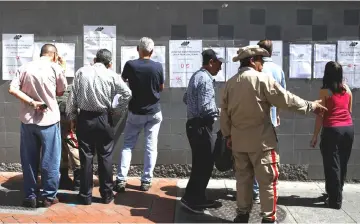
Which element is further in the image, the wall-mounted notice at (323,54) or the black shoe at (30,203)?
the wall-mounted notice at (323,54)

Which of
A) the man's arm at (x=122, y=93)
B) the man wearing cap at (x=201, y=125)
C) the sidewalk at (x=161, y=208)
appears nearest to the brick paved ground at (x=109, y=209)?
the sidewalk at (x=161, y=208)

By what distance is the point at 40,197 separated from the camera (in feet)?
17.4

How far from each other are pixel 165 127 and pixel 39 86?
1.98 m

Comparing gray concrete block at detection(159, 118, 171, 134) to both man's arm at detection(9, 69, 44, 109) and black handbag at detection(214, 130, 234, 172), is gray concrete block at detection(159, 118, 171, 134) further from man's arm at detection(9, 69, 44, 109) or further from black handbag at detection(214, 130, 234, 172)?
man's arm at detection(9, 69, 44, 109)

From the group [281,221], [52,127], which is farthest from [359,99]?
[52,127]

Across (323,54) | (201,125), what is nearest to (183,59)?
(201,125)

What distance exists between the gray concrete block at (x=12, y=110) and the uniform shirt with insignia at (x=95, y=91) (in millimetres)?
1550

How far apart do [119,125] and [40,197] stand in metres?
1.59

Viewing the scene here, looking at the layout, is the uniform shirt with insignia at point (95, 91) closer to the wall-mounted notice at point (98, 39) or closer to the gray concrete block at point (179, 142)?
the wall-mounted notice at point (98, 39)

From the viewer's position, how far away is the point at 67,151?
5.86 m

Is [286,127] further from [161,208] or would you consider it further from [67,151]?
[67,151]

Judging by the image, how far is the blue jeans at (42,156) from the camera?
514 cm

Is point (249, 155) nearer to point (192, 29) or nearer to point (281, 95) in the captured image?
point (281, 95)

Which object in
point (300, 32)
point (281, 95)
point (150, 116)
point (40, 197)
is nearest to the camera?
point (281, 95)
